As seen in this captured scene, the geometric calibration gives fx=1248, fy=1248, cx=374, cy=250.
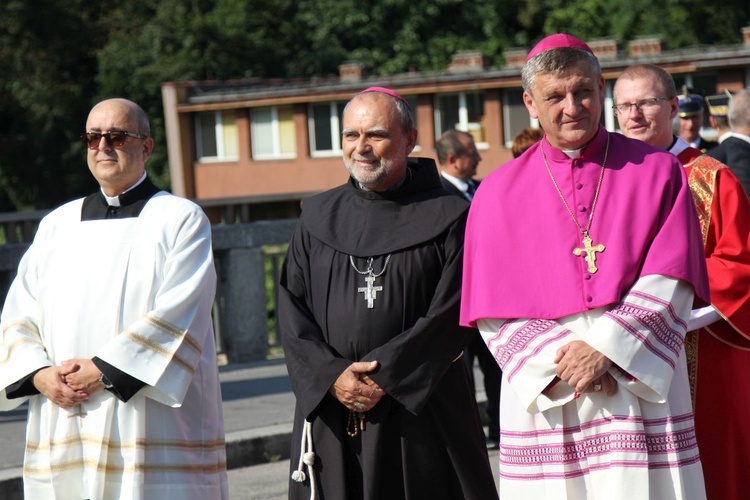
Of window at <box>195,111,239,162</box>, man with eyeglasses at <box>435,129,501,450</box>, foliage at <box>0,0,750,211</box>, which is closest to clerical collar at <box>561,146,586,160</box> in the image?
man with eyeglasses at <box>435,129,501,450</box>

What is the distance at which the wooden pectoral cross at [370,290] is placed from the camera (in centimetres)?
505

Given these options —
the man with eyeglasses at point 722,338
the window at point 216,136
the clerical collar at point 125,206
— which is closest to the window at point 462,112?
the window at point 216,136

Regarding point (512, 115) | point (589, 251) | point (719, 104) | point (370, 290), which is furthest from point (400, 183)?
point (512, 115)

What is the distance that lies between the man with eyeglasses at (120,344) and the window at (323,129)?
141 feet

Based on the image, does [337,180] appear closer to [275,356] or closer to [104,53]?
[104,53]

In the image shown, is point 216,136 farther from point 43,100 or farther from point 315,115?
point 43,100

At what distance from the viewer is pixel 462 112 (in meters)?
45.7

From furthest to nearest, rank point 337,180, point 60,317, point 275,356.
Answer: point 337,180
point 275,356
point 60,317

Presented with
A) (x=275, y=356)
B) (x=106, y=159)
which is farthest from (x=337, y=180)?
(x=106, y=159)

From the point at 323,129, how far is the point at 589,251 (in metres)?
45.0

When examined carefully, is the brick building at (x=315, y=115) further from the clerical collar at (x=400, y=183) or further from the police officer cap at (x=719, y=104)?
the clerical collar at (x=400, y=183)

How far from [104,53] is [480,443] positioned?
48.8m

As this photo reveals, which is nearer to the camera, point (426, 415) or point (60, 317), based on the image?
point (426, 415)

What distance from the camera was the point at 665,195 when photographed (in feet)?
14.9
